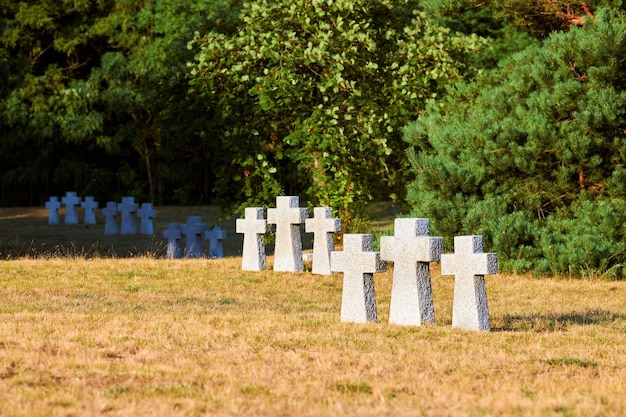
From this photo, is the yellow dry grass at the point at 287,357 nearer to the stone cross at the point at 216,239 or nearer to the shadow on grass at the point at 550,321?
the shadow on grass at the point at 550,321

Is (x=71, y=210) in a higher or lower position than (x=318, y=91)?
lower

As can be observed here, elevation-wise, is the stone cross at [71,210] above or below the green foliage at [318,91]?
below

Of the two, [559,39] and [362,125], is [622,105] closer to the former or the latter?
[559,39]

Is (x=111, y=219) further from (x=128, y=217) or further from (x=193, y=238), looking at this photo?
(x=193, y=238)

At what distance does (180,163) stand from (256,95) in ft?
67.5

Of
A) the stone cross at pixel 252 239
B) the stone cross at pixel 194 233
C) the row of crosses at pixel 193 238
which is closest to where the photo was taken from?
the stone cross at pixel 252 239

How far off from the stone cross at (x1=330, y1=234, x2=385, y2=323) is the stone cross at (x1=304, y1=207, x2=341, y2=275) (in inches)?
222

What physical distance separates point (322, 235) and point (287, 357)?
8.29 meters

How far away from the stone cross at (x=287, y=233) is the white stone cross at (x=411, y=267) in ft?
20.8

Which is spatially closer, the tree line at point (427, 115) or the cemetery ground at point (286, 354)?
the cemetery ground at point (286, 354)

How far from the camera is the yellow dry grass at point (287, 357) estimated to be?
7.68m

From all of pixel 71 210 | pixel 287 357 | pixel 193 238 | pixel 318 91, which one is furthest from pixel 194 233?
pixel 287 357

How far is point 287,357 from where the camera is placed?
31.2 ft

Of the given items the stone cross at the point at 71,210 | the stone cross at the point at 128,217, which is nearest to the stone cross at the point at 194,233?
the stone cross at the point at 128,217
